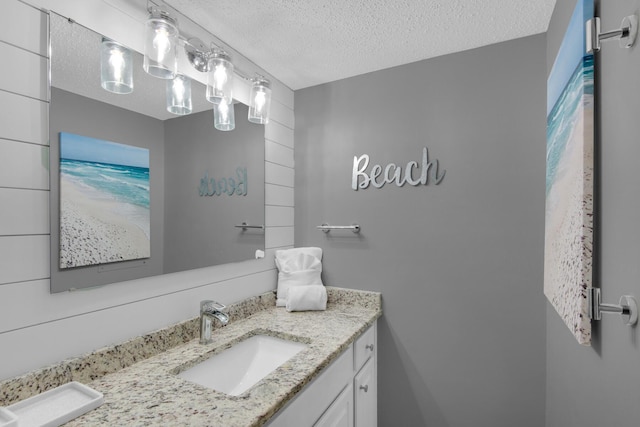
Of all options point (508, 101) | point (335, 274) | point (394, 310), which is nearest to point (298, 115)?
point (335, 274)

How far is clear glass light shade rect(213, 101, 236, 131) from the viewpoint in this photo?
1519mm

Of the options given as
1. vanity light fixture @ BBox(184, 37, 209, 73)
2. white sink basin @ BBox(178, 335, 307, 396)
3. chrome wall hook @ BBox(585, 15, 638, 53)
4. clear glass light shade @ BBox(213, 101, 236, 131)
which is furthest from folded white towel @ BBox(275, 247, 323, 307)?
chrome wall hook @ BBox(585, 15, 638, 53)

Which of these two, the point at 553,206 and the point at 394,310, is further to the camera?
the point at 394,310

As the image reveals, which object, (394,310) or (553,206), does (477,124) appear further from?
(394,310)

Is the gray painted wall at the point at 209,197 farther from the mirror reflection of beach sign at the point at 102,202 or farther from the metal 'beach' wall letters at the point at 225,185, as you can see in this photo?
the mirror reflection of beach sign at the point at 102,202

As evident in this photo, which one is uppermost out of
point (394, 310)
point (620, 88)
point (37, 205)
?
point (620, 88)

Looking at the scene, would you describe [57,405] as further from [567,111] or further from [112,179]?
[567,111]

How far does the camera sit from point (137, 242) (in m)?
1.18

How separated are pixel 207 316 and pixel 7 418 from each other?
0.65 m

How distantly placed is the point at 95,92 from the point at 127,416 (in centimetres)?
106

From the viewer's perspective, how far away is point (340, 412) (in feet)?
4.38

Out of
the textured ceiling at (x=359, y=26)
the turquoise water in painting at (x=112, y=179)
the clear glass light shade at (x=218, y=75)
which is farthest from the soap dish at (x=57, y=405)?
the textured ceiling at (x=359, y=26)

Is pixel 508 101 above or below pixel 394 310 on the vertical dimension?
above

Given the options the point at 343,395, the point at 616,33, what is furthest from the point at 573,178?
the point at 343,395
